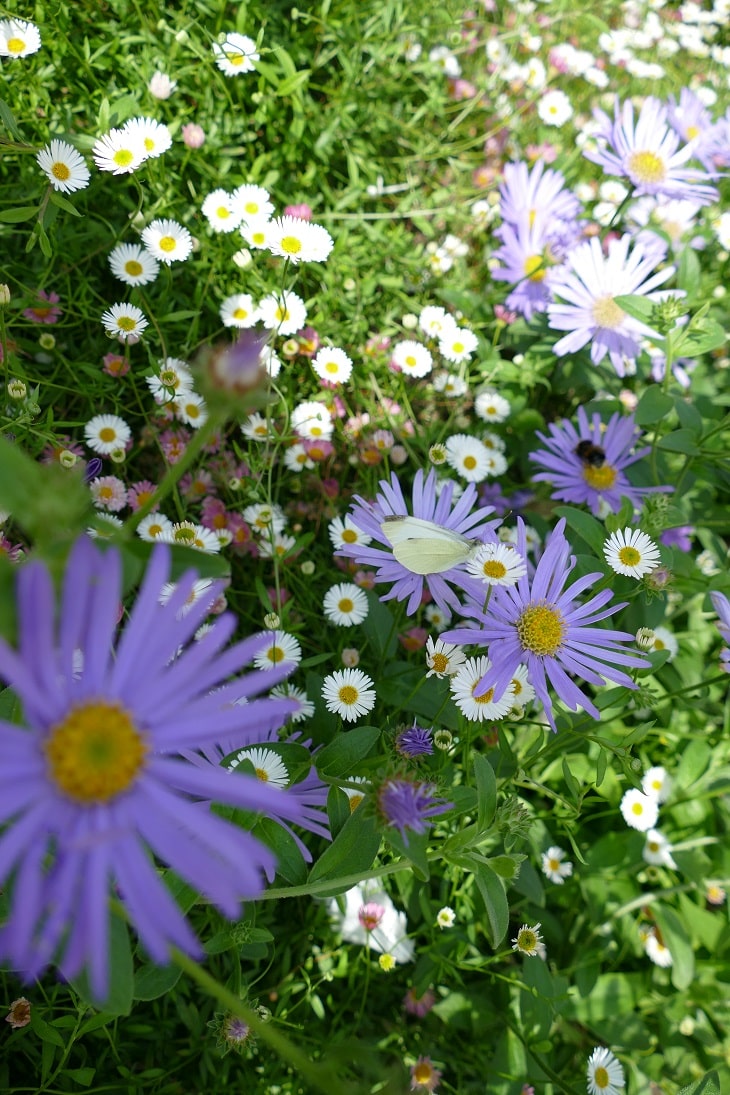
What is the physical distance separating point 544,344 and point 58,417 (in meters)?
1.43

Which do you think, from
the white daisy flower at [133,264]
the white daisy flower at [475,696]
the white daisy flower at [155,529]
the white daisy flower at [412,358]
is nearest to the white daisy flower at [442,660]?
the white daisy flower at [475,696]

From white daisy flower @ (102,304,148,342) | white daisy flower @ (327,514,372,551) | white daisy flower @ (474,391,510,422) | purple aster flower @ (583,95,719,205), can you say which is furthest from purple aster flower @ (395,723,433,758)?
purple aster flower @ (583,95,719,205)

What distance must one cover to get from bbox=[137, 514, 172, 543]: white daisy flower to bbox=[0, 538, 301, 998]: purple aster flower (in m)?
A: 0.73

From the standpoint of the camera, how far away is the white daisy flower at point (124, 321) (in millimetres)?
1734

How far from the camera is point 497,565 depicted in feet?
4.81

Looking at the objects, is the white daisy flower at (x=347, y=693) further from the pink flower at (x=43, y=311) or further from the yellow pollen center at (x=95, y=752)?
the pink flower at (x=43, y=311)

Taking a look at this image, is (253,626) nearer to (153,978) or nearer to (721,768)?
(153,978)

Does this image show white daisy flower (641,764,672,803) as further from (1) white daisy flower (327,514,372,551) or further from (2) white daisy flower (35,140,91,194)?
(2) white daisy flower (35,140,91,194)

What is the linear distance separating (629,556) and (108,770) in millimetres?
1087

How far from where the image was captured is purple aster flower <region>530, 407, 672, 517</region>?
7.04 feet

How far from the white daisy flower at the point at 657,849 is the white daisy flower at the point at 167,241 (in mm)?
1911

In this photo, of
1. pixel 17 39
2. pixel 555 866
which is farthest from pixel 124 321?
pixel 555 866

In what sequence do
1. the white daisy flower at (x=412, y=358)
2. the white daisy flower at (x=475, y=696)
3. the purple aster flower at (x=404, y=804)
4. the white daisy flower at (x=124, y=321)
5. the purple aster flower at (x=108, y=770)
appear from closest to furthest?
1. the purple aster flower at (x=108, y=770)
2. the purple aster flower at (x=404, y=804)
3. the white daisy flower at (x=475, y=696)
4. the white daisy flower at (x=124, y=321)
5. the white daisy flower at (x=412, y=358)

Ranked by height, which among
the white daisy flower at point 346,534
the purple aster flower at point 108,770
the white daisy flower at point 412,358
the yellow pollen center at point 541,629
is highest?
the white daisy flower at point 412,358
